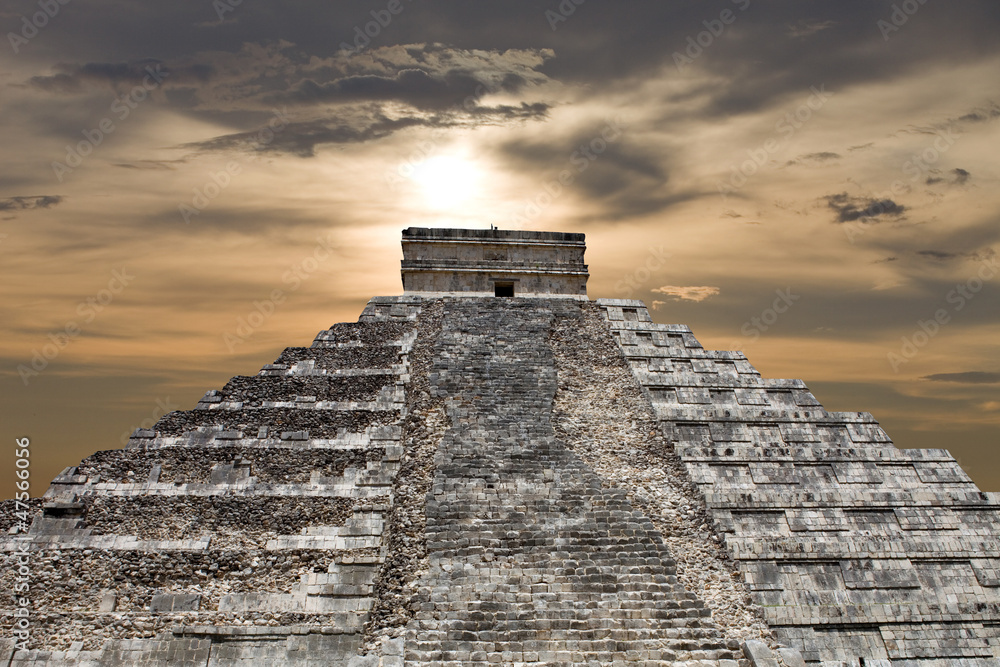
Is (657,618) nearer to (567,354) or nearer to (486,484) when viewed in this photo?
(486,484)

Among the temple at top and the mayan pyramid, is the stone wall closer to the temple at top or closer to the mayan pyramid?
the mayan pyramid

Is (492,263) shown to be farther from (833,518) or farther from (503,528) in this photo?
(833,518)

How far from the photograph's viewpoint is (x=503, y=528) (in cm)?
1129

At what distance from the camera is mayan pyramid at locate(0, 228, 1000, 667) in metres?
10.1

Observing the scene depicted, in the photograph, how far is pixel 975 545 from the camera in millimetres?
12789

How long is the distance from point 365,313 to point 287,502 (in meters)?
6.37

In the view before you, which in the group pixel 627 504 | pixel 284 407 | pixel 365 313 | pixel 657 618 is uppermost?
pixel 365 313

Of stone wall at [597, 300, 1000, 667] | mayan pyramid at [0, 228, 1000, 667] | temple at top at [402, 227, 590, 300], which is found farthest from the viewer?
temple at top at [402, 227, 590, 300]

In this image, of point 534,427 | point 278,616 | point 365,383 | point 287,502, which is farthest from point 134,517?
point 534,427

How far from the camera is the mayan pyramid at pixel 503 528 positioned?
10.1m
